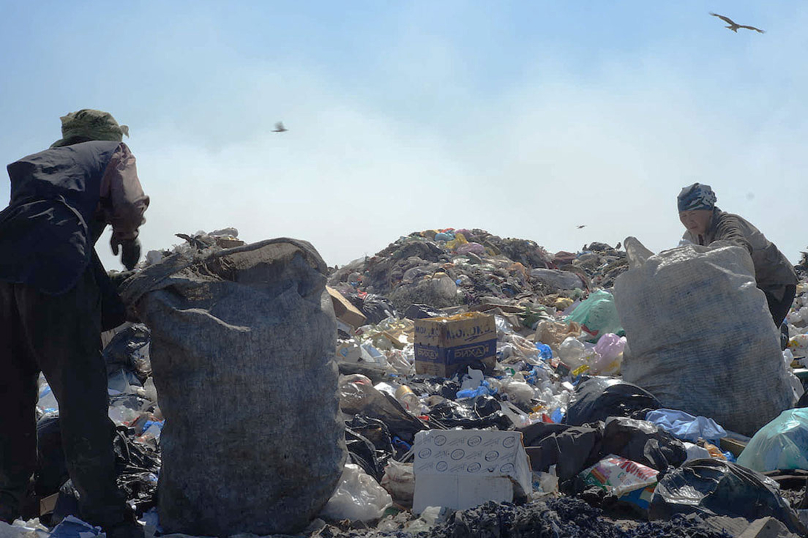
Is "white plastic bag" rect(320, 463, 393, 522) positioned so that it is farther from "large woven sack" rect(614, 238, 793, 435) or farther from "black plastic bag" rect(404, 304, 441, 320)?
"black plastic bag" rect(404, 304, 441, 320)

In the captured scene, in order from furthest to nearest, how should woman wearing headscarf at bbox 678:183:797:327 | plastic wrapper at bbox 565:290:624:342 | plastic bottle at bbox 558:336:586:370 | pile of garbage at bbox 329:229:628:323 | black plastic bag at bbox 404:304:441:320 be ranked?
pile of garbage at bbox 329:229:628:323 → black plastic bag at bbox 404:304:441:320 → plastic wrapper at bbox 565:290:624:342 → plastic bottle at bbox 558:336:586:370 → woman wearing headscarf at bbox 678:183:797:327

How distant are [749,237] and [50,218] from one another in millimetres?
3791

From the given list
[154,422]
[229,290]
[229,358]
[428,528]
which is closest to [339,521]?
[428,528]

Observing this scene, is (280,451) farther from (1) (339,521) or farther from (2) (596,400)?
(2) (596,400)

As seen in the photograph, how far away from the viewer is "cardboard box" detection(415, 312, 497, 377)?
471 centimetres

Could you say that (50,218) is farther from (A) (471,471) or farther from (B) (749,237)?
(B) (749,237)

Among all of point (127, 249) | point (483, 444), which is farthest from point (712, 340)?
point (127, 249)

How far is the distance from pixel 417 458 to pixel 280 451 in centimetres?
64

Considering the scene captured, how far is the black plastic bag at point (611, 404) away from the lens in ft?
→ 11.1

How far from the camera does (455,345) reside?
15.5 ft

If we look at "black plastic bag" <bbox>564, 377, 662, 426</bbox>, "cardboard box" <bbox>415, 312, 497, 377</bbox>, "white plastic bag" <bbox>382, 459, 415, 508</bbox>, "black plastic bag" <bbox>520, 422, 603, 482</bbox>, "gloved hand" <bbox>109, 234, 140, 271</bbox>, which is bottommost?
"white plastic bag" <bbox>382, 459, 415, 508</bbox>

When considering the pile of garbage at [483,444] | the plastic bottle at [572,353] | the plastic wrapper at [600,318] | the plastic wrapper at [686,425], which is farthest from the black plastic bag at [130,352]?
the plastic wrapper at [600,318]

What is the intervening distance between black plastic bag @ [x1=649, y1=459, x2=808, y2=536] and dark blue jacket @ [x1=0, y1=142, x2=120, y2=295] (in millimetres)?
2221

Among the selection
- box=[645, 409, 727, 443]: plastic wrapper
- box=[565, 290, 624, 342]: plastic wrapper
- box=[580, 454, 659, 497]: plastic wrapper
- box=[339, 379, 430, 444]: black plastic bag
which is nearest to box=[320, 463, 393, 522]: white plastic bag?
box=[339, 379, 430, 444]: black plastic bag
